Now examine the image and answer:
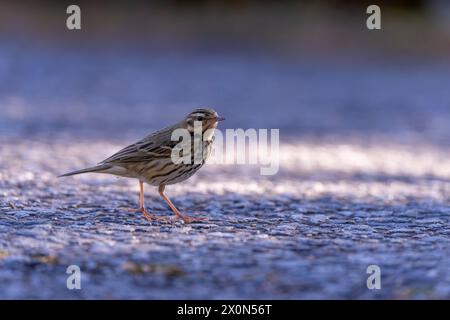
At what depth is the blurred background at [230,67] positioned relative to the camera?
18000mm

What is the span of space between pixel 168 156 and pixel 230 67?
18.7 metres

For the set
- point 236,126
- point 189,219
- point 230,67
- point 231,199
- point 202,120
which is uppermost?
point 230,67

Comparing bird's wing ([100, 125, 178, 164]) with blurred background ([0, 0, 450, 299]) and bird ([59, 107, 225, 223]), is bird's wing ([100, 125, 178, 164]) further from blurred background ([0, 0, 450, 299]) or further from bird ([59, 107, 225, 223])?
blurred background ([0, 0, 450, 299])

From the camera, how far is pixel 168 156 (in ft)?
26.6

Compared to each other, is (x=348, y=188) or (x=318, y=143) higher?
(x=318, y=143)

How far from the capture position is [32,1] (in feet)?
100

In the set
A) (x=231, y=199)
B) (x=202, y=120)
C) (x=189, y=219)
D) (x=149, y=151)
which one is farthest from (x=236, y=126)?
(x=189, y=219)

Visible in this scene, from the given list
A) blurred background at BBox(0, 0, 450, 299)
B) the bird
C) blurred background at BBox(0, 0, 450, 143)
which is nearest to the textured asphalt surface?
blurred background at BBox(0, 0, 450, 299)

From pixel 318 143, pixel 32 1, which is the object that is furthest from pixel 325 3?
pixel 318 143

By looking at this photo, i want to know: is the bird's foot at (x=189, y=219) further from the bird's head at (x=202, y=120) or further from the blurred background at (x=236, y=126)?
the bird's head at (x=202, y=120)

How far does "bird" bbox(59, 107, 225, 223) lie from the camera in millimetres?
8070

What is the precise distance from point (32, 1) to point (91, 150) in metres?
18.8

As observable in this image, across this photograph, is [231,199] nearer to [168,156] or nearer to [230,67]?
[168,156]

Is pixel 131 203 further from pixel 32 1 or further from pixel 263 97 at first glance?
pixel 32 1
